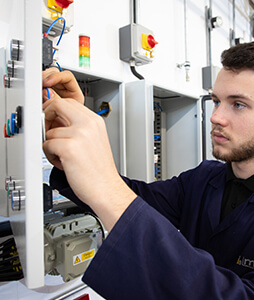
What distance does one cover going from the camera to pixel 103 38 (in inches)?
61.6

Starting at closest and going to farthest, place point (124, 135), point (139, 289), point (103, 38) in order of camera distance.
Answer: point (139, 289) < point (124, 135) < point (103, 38)

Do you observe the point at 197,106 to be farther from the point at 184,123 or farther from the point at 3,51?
the point at 3,51

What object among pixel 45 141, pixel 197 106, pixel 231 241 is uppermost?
pixel 197 106

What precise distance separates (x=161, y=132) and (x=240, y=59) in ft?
2.89

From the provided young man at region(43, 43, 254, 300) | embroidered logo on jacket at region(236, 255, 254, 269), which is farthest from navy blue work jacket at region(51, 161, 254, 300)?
embroidered logo on jacket at region(236, 255, 254, 269)

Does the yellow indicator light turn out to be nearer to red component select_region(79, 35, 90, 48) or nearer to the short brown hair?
red component select_region(79, 35, 90, 48)

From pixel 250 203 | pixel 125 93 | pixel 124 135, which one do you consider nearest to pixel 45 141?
pixel 250 203

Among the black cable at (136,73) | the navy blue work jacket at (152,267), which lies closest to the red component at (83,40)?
the black cable at (136,73)

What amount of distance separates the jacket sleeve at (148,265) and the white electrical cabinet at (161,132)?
0.81m

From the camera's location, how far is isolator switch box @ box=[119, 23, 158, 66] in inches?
62.3

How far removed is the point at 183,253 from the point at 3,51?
798 mm

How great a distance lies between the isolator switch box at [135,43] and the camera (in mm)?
1582

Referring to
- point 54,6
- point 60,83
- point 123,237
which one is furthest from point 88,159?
point 54,6

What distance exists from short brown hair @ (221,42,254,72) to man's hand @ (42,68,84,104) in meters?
0.57
